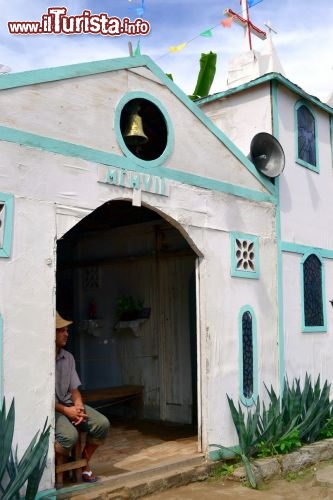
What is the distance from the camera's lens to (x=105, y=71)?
5969 mm

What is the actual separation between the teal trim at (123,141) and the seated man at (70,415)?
1784 millimetres

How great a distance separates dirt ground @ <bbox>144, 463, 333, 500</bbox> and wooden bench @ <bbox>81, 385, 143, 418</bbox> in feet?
7.53

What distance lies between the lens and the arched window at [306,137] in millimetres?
9055

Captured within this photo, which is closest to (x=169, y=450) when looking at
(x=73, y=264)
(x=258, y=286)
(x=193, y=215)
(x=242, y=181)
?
(x=258, y=286)

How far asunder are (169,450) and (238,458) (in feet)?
2.61

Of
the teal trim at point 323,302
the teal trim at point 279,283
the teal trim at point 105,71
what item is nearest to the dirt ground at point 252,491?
the teal trim at point 279,283

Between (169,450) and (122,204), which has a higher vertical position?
(122,204)

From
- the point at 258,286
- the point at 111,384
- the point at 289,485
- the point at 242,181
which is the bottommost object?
the point at 289,485

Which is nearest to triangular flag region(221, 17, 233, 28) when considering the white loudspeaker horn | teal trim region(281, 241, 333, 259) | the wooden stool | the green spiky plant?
the white loudspeaker horn

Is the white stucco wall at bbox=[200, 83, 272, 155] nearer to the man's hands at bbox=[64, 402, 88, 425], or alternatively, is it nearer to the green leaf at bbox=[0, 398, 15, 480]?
the man's hands at bbox=[64, 402, 88, 425]

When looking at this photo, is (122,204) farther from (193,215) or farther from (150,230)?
(193,215)

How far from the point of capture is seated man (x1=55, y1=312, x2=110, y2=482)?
17.5 feet

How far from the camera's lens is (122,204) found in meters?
8.57

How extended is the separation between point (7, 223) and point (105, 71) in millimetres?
1939
